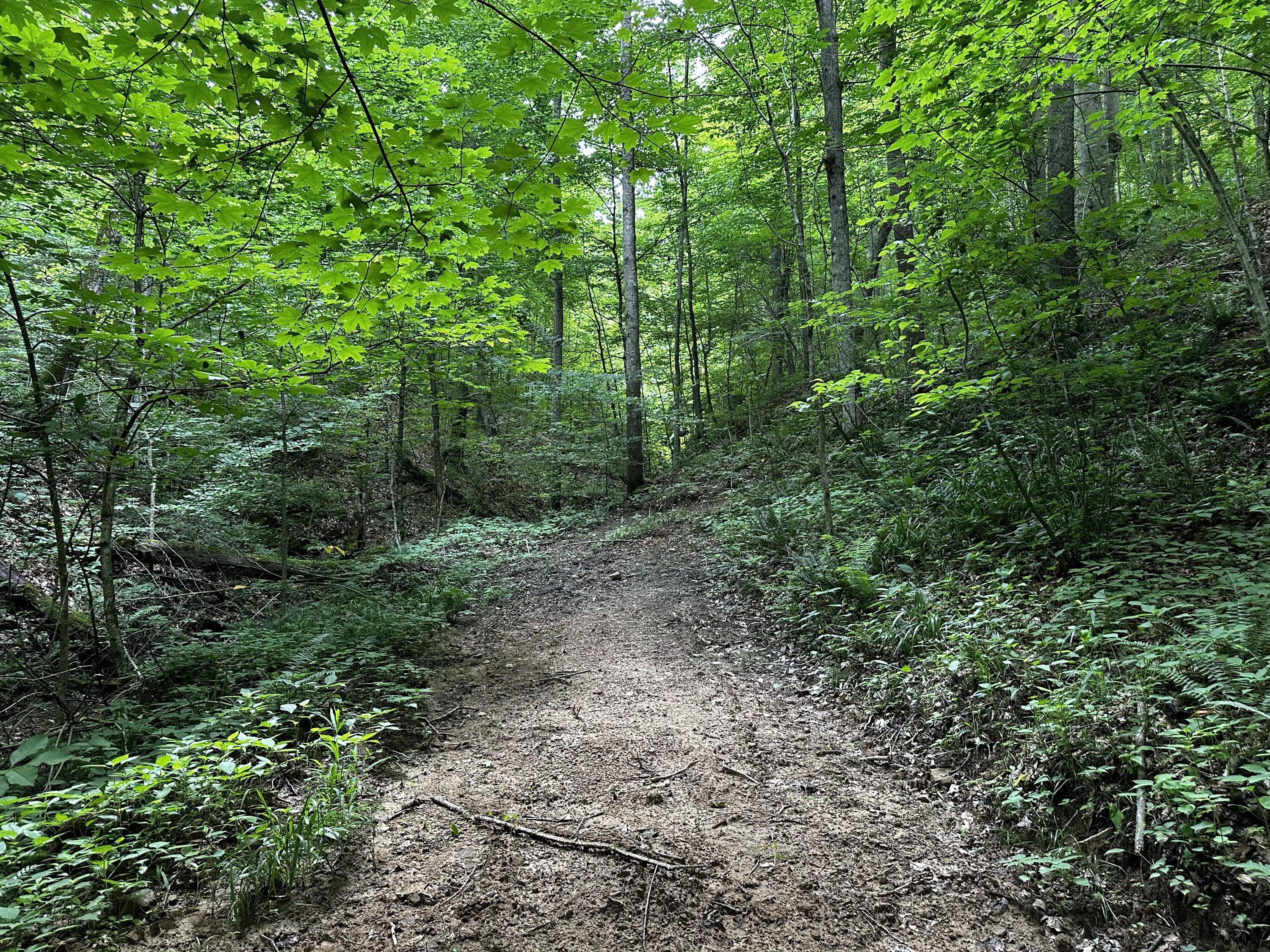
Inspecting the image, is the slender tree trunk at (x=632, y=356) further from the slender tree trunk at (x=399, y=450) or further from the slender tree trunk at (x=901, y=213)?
the slender tree trunk at (x=901, y=213)

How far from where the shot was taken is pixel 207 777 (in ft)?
9.29

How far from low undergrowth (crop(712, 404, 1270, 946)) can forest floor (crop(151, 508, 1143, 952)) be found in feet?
0.91

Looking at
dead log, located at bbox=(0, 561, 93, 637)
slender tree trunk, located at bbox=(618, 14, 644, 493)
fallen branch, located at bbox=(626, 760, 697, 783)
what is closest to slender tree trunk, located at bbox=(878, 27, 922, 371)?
fallen branch, located at bbox=(626, 760, 697, 783)

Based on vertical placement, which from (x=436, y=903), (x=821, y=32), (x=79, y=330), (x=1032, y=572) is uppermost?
(x=821, y=32)

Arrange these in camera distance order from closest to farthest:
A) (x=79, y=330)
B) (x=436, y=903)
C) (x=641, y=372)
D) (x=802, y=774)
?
(x=436, y=903), (x=802, y=774), (x=79, y=330), (x=641, y=372)

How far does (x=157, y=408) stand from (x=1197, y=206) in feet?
29.2

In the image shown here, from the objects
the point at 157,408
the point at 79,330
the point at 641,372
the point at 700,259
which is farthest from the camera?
the point at 700,259

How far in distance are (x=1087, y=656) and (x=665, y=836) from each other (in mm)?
2611

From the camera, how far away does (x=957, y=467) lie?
651 cm

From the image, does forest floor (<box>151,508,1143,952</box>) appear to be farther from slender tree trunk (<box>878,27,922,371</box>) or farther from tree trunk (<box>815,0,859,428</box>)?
tree trunk (<box>815,0,859,428</box>)

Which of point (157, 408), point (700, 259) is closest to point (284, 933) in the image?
point (157, 408)

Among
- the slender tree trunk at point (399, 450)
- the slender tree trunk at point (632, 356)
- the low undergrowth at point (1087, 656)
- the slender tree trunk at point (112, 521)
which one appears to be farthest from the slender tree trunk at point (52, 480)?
the slender tree trunk at point (632, 356)

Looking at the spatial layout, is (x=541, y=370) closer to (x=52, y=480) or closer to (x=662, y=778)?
(x=52, y=480)

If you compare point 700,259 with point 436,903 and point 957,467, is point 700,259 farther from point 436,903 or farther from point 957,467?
point 436,903
